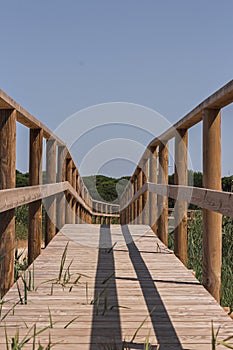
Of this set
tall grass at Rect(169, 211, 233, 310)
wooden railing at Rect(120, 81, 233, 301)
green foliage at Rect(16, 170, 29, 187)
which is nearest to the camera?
wooden railing at Rect(120, 81, 233, 301)

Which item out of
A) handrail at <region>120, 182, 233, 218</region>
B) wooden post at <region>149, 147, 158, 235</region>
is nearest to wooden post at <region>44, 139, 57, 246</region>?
handrail at <region>120, 182, 233, 218</region>

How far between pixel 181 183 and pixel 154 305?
1.69 m

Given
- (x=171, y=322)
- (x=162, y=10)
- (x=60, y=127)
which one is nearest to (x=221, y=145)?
(x=171, y=322)

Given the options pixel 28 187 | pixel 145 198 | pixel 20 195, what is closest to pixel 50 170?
pixel 28 187

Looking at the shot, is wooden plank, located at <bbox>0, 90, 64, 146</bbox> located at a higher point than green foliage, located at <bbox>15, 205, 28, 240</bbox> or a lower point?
higher

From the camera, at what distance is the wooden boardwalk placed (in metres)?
2.29

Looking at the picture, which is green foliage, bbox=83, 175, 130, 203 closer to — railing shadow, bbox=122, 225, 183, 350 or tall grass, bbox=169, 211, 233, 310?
tall grass, bbox=169, 211, 233, 310

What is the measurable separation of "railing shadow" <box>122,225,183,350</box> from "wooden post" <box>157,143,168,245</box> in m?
0.76

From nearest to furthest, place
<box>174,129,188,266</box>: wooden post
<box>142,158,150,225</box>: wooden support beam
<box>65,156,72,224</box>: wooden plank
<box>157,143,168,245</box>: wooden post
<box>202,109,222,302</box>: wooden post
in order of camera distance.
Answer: <box>202,109,222,302</box>: wooden post → <box>174,129,188,266</box>: wooden post → <box>157,143,168,245</box>: wooden post → <box>65,156,72,224</box>: wooden plank → <box>142,158,150,225</box>: wooden support beam

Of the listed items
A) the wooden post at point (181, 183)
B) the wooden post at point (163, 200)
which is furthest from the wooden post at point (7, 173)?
the wooden post at point (163, 200)

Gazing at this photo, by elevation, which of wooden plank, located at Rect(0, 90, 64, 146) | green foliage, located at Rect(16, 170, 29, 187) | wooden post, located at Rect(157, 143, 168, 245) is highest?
green foliage, located at Rect(16, 170, 29, 187)

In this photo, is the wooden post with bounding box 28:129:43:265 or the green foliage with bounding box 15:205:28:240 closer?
the wooden post with bounding box 28:129:43:265

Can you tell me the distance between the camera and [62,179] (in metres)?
6.31

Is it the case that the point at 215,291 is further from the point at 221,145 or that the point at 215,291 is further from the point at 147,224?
the point at 147,224
